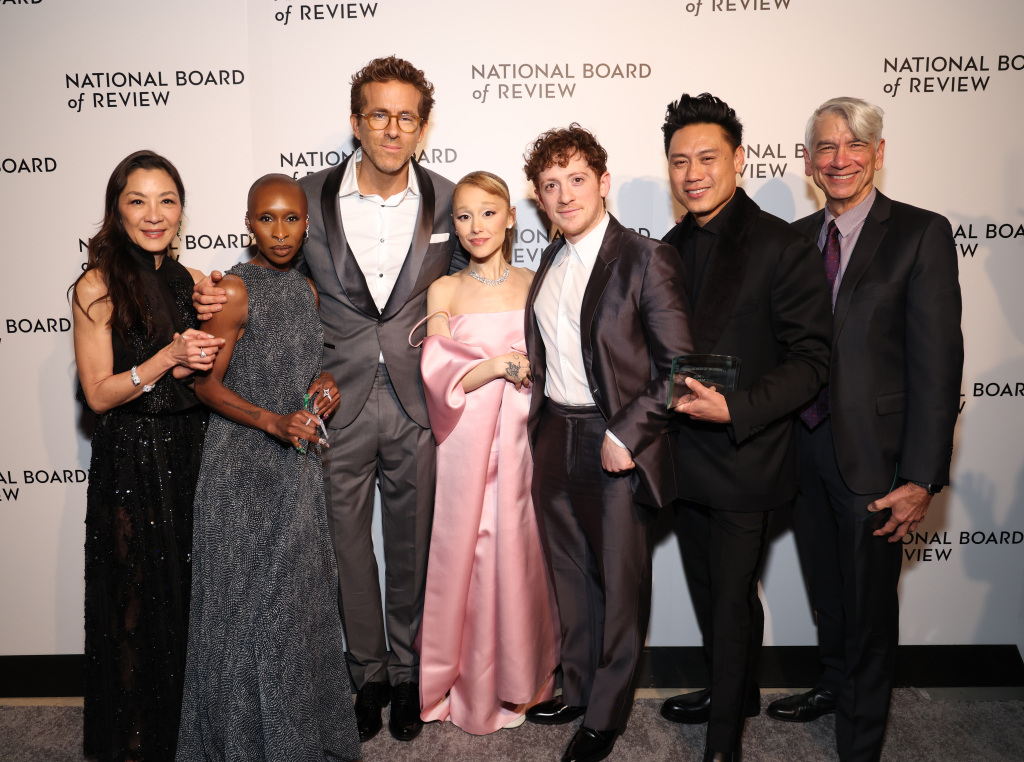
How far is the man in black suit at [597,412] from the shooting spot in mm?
2361

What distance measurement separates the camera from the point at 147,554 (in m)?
2.50

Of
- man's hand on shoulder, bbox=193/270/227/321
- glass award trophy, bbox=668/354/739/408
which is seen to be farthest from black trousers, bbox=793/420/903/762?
man's hand on shoulder, bbox=193/270/227/321

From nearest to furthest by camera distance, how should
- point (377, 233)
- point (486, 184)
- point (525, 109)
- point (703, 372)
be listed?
point (703, 372) → point (486, 184) → point (377, 233) → point (525, 109)

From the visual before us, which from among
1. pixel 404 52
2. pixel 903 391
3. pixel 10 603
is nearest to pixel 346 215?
pixel 404 52

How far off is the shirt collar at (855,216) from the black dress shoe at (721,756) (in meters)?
1.91

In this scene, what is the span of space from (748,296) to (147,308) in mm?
2072

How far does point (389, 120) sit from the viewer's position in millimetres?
2674

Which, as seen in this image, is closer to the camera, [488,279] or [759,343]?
[759,343]

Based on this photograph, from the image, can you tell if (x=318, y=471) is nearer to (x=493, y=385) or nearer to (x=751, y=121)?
(x=493, y=385)

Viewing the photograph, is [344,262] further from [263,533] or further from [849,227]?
[849,227]

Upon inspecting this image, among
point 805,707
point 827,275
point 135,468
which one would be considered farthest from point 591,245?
point 805,707

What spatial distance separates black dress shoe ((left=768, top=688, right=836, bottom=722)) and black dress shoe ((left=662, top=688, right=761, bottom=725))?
8cm

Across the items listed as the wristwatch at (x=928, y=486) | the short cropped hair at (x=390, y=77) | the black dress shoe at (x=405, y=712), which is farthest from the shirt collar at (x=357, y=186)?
the wristwatch at (x=928, y=486)

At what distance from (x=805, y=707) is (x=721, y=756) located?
0.66 meters
